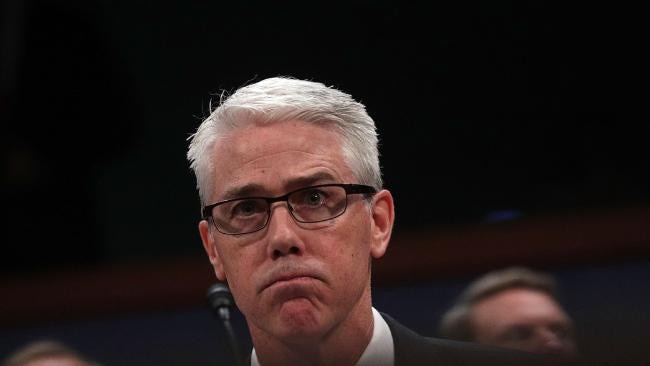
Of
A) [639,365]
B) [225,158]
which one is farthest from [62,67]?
[639,365]

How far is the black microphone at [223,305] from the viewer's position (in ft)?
3.16

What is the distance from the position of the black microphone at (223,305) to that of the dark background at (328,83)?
480 mm

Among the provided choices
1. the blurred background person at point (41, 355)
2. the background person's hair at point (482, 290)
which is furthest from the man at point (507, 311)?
the blurred background person at point (41, 355)

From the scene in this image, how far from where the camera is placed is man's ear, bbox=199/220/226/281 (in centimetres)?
101

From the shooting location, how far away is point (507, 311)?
43.9 inches

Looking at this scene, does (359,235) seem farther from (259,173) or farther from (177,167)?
(177,167)

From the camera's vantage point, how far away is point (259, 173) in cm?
95

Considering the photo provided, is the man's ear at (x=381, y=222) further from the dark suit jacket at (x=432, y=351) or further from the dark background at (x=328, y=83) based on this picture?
the dark background at (x=328, y=83)

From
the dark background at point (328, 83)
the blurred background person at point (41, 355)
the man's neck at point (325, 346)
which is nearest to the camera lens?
the blurred background person at point (41, 355)

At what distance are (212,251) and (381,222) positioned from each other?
193 millimetres

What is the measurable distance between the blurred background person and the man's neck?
20 cm

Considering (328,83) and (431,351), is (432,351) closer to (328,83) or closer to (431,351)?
(431,351)

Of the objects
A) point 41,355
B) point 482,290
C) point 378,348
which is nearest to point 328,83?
point 482,290

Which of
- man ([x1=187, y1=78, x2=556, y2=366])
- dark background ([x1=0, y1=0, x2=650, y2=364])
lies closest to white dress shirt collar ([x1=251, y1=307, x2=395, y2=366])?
man ([x1=187, y1=78, x2=556, y2=366])
